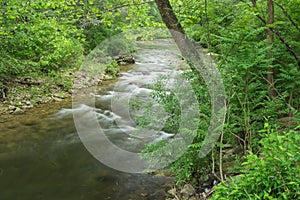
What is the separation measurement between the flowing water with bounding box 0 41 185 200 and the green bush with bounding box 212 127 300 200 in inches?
93.4

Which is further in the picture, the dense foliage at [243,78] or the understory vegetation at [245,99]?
the dense foliage at [243,78]

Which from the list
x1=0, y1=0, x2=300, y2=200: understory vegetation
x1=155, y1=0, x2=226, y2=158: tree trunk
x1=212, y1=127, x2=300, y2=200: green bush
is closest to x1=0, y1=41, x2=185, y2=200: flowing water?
x1=0, y1=0, x2=300, y2=200: understory vegetation

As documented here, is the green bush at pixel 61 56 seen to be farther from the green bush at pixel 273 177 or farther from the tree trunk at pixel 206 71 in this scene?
the green bush at pixel 273 177

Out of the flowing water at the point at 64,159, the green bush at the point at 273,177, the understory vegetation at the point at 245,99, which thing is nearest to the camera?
the green bush at the point at 273,177

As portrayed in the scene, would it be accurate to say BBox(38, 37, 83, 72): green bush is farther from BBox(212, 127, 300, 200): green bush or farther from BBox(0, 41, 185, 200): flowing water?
BBox(212, 127, 300, 200): green bush

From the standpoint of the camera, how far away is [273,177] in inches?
81.5

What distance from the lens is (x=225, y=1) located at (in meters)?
5.06

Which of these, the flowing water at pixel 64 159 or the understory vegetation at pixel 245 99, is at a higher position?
Answer: the understory vegetation at pixel 245 99

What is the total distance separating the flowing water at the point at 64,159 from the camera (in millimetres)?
4922

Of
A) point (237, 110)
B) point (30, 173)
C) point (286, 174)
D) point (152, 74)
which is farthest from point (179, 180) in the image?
point (152, 74)

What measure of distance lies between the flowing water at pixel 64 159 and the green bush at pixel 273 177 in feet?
7.78

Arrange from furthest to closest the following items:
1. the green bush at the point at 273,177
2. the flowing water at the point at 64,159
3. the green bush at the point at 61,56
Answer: the green bush at the point at 61,56, the flowing water at the point at 64,159, the green bush at the point at 273,177

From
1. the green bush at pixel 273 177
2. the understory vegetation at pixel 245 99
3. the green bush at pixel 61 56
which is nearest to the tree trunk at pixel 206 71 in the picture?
the understory vegetation at pixel 245 99

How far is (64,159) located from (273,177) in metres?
4.92
